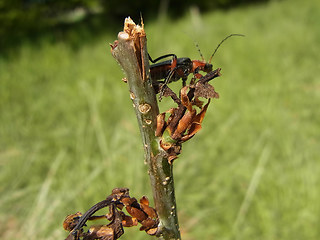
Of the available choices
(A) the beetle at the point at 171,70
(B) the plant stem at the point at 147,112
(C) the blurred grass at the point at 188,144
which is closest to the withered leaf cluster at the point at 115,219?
(B) the plant stem at the point at 147,112

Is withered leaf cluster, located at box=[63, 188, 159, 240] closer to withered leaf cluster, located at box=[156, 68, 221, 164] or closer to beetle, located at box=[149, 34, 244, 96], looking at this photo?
withered leaf cluster, located at box=[156, 68, 221, 164]

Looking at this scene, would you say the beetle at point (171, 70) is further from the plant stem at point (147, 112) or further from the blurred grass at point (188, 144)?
the blurred grass at point (188, 144)

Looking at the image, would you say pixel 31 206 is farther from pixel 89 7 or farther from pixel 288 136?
pixel 89 7

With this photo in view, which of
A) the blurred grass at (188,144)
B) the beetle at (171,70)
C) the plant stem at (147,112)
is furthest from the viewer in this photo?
the blurred grass at (188,144)

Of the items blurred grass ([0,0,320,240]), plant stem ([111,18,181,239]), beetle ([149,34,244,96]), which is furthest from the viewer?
blurred grass ([0,0,320,240])

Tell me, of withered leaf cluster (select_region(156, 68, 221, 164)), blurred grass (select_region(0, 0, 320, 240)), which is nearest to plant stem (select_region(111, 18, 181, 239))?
withered leaf cluster (select_region(156, 68, 221, 164))

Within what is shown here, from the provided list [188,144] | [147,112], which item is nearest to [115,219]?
[147,112]

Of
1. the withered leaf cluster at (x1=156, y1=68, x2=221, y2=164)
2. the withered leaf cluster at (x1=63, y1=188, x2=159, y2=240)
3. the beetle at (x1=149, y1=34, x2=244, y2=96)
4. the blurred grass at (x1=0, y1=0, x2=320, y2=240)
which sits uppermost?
the blurred grass at (x1=0, y1=0, x2=320, y2=240)
